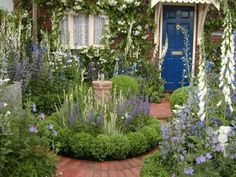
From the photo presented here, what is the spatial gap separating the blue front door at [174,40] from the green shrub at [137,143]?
487cm

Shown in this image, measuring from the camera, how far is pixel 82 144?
520cm

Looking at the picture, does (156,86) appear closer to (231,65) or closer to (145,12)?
(145,12)

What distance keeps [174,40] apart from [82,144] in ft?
18.9

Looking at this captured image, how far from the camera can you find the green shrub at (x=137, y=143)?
5.35m

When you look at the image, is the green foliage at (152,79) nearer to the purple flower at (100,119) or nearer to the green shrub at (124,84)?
the green shrub at (124,84)

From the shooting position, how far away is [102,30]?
10188 millimetres

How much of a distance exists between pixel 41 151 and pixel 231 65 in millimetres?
2106

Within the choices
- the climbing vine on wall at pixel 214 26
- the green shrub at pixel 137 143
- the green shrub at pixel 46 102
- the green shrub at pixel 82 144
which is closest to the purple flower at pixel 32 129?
the green shrub at pixel 82 144

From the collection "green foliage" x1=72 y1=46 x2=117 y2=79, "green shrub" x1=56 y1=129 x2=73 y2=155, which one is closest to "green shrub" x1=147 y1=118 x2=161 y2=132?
"green shrub" x1=56 y1=129 x2=73 y2=155

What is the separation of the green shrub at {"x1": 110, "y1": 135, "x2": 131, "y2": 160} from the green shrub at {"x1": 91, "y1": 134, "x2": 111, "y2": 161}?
58 millimetres

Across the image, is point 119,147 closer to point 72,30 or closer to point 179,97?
point 179,97

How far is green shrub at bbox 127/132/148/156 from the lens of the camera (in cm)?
535

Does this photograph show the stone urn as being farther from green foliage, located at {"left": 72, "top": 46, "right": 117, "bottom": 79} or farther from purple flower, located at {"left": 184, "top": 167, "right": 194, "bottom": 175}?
green foliage, located at {"left": 72, "top": 46, "right": 117, "bottom": 79}

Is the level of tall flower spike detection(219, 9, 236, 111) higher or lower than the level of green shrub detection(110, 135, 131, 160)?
higher
